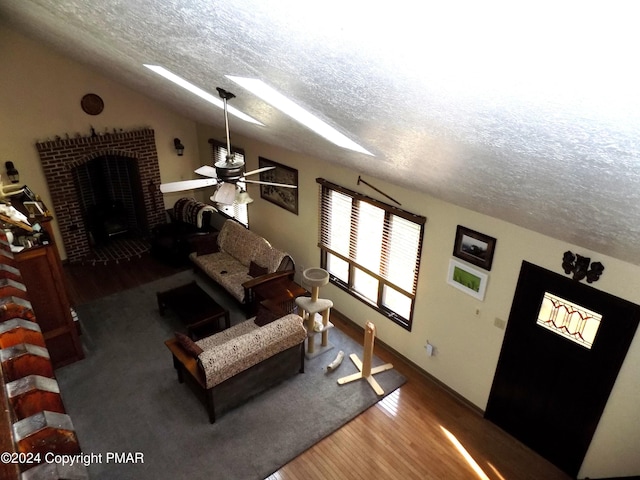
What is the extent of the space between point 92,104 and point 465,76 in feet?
24.5

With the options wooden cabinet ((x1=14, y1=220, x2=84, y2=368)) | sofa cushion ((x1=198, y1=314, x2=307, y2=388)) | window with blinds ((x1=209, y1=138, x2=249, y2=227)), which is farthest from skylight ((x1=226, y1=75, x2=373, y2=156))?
window with blinds ((x1=209, y1=138, x2=249, y2=227))

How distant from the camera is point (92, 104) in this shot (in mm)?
6980

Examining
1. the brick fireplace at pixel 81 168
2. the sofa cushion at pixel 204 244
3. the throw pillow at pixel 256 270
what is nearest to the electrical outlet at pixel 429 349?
the throw pillow at pixel 256 270

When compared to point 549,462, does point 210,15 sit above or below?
above

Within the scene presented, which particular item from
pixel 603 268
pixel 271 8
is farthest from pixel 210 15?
pixel 603 268

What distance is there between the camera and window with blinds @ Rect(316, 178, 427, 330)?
482 centimetres

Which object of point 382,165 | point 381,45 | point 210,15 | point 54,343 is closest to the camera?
point 381,45

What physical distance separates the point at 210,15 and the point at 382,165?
2.21m

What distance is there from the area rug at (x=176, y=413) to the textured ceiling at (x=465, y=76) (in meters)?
3.02

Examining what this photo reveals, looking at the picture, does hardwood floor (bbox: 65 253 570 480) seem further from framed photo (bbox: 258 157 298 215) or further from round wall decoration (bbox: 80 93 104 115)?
round wall decoration (bbox: 80 93 104 115)

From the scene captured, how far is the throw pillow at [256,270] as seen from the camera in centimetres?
608

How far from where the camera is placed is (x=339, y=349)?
17.9 feet

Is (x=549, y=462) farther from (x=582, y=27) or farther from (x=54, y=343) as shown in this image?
(x=54, y=343)

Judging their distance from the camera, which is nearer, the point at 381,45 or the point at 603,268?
the point at 381,45
